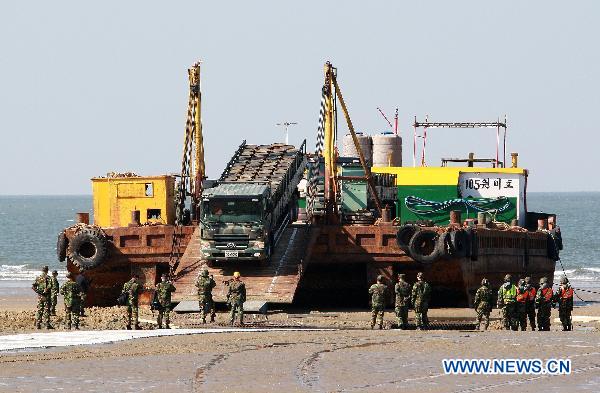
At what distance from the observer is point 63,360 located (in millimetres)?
24453

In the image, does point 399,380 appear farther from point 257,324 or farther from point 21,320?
point 21,320

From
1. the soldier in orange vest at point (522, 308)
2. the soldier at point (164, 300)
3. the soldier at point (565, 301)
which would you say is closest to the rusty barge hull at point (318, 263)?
the soldier at point (164, 300)

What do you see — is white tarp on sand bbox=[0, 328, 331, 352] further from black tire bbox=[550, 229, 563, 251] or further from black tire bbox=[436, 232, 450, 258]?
black tire bbox=[550, 229, 563, 251]

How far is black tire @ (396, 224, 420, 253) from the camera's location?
41.6 m

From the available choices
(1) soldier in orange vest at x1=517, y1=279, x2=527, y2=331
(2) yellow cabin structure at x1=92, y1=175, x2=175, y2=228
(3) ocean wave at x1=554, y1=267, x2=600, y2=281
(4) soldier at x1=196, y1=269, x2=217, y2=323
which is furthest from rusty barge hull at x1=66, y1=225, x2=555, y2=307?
(3) ocean wave at x1=554, y1=267, x2=600, y2=281

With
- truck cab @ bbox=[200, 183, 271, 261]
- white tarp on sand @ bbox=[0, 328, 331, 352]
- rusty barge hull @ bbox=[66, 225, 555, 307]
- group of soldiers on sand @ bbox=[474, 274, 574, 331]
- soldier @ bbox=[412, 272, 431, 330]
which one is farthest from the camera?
rusty barge hull @ bbox=[66, 225, 555, 307]

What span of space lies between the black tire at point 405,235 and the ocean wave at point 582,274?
1101 inches

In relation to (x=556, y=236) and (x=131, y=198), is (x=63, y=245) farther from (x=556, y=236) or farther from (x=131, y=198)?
(x=556, y=236)

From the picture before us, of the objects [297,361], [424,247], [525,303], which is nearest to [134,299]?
[525,303]

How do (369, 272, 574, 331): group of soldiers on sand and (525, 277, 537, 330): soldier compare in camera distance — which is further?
(525, 277, 537, 330): soldier

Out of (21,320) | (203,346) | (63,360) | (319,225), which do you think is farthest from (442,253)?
(63,360)

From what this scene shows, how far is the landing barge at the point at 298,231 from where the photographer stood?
3922 centimetres

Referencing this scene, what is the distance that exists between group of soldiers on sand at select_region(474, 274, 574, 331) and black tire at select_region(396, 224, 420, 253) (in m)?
8.21

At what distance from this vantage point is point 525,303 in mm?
32656
